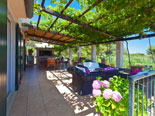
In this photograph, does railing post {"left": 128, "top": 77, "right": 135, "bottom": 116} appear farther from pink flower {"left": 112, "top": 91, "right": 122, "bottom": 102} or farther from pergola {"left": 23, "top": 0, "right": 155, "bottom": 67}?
pergola {"left": 23, "top": 0, "right": 155, "bottom": 67}

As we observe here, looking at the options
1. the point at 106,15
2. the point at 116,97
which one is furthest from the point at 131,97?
the point at 106,15

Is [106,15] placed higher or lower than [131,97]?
higher

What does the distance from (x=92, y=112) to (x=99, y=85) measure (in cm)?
128

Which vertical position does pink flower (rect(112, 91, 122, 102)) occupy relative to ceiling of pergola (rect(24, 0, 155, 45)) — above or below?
below

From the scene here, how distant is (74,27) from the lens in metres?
5.03

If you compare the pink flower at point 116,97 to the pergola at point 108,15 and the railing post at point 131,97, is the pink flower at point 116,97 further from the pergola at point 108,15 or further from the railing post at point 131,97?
the pergola at point 108,15

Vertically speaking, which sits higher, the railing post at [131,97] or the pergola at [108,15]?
the pergola at [108,15]

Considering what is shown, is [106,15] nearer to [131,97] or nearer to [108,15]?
[108,15]

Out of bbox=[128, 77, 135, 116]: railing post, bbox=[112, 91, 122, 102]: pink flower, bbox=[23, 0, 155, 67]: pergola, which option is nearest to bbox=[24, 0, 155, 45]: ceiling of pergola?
bbox=[23, 0, 155, 67]: pergola

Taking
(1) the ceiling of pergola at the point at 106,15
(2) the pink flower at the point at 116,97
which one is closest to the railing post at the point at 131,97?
(2) the pink flower at the point at 116,97

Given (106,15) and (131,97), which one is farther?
(106,15)

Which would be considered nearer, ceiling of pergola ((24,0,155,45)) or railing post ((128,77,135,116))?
railing post ((128,77,135,116))

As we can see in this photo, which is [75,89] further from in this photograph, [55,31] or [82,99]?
[55,31]

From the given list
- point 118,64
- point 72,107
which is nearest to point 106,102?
point 72,107
